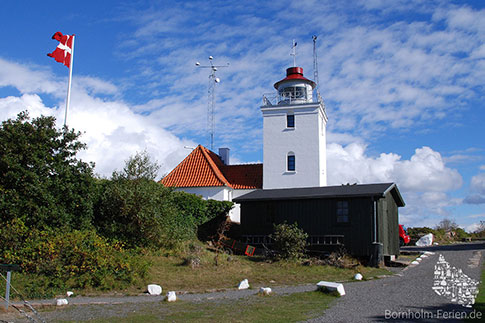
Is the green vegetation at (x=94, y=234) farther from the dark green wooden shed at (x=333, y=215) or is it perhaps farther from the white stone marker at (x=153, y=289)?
the dark green wooden shed at (x=333, y=215)

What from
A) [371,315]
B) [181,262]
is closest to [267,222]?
[181,262]

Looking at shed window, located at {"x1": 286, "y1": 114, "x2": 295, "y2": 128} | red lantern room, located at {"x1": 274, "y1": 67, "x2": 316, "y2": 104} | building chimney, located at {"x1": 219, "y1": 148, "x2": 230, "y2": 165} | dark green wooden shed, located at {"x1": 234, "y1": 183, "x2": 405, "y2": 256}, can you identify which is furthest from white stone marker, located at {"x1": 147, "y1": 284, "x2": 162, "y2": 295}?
building chimney, located at {"x1": 219, "y1": 148, "x2": 230, "y2": 165}

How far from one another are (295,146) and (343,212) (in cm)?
1135

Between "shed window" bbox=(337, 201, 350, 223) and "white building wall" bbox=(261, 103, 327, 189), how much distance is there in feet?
31.7

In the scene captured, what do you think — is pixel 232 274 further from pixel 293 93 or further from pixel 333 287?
pixel 293 93

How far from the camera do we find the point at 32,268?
1316cm

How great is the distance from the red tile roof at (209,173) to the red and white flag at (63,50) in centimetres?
1211

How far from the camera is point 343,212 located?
1964 centimetres

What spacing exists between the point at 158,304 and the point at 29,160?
730 centimetres

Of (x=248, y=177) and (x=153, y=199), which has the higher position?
(x=248, y=177)

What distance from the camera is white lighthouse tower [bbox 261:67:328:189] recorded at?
3000cm

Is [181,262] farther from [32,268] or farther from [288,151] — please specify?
[288,151]

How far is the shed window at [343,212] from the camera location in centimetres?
1956

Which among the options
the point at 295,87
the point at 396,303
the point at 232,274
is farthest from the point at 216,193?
the point at 396,303
